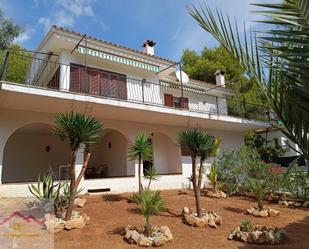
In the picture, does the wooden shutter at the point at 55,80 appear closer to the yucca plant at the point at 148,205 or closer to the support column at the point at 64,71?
the support column at the point at 64,71

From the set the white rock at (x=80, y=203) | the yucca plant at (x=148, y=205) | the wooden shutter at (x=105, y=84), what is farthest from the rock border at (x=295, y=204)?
the wooden shutter at (x=105, y=84)

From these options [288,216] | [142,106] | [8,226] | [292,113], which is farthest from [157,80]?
[292,113]

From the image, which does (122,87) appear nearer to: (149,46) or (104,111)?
(104,111)

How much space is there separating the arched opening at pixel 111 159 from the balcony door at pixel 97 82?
3638 mm

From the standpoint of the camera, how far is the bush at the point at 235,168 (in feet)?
58.3

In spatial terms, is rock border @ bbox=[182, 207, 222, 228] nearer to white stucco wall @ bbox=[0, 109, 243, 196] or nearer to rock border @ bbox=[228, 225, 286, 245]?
rock border @ bbox=[228, 225, 286, 245]

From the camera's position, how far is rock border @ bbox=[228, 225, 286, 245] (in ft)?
26.8

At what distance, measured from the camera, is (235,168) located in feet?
59.1

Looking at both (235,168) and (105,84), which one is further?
(235,168)

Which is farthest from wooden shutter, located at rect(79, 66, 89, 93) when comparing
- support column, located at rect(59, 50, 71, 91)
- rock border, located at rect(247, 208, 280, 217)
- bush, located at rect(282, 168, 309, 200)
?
bush, located at rect(282, 168, 309, 200)

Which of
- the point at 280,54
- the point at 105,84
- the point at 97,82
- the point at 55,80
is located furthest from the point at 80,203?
the point at 280,54

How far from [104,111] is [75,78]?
319 cm

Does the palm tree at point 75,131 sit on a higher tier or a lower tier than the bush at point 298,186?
higher

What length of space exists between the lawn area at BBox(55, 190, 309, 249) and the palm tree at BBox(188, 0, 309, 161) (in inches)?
232
